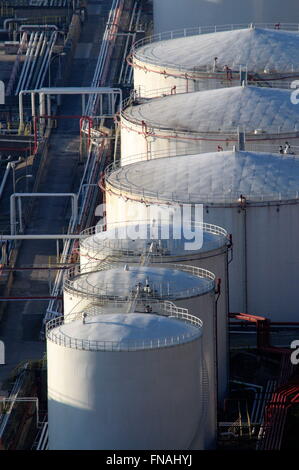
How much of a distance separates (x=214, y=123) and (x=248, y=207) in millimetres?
11778

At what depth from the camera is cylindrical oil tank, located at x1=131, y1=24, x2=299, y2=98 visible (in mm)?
109812

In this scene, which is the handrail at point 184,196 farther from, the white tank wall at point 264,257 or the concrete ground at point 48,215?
the concrete ground at point 48,215

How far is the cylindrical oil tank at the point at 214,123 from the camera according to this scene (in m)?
99.0

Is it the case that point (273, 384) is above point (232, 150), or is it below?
below

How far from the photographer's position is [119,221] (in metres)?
92.0

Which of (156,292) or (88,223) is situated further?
(88,223)

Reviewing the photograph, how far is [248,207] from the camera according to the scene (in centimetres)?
8906

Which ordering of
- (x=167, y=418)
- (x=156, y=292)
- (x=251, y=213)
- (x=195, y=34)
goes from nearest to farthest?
(x=167, y=418)
(x=156, y=292)
(x=251, y=213)
(x=195, y=34)

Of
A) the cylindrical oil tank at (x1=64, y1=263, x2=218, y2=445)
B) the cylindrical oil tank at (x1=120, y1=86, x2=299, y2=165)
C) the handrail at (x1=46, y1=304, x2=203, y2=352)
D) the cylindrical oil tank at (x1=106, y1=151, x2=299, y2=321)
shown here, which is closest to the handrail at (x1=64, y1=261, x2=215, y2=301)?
the cylindrical oil tank at (x1=64, y1=263, x2=218, y2=445)

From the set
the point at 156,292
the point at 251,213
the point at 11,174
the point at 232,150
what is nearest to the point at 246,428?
the point at 156,292

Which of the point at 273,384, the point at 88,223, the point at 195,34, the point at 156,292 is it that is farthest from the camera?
the point at 195,34

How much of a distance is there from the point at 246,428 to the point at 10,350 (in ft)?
62.1

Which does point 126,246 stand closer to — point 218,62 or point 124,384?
point 124,384

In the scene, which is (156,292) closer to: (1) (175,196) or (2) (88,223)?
(1) (175,196)
